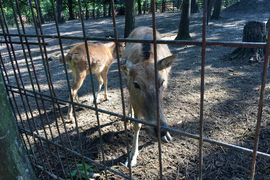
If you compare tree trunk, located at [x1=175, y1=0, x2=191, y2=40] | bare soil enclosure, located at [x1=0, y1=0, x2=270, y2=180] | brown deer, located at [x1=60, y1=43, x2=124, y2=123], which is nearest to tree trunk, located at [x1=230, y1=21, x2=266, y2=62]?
bare soil enclosure, located at [x1=0, y1=0, x2=270, y2=180]

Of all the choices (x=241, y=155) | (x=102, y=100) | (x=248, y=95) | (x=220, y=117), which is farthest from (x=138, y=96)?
(x=248, y=95)

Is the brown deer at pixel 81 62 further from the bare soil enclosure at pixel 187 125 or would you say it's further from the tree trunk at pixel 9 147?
the tree trunk at pixel 9 147

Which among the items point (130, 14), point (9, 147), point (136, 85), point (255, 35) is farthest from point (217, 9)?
point (9, 147)

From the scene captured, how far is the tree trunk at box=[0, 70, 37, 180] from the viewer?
82.0 inches

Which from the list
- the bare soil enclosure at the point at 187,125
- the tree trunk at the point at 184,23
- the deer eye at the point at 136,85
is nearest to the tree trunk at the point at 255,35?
the bare soil enclosure at the point at 187,125

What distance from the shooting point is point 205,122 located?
12.9ft

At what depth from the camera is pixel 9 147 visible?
2.12m

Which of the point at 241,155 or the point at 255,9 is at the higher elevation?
the point at 255,9

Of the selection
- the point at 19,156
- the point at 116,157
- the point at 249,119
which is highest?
the point at 19,156

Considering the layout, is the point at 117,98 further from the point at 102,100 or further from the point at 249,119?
the point at 249,119

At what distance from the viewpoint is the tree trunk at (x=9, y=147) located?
208cm

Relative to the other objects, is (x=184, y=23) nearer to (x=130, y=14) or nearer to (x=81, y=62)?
(x=130, y=14)

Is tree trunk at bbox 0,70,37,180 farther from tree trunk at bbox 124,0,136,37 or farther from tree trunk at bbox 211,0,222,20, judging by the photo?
tree trunk at bbox 211,0,222,20

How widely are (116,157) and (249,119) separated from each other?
9.19 ft
